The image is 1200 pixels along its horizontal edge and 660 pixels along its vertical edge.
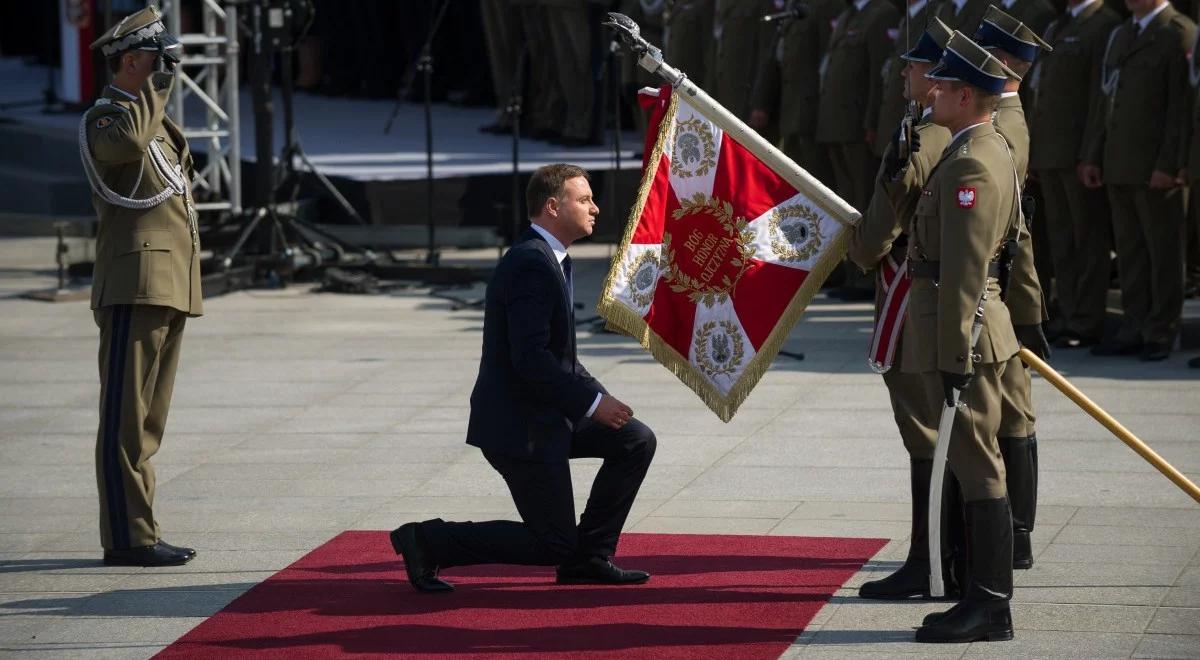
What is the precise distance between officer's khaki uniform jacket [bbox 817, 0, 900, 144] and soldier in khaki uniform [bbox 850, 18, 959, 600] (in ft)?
19.9

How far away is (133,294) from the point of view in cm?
700

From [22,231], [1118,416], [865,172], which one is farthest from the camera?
[22,231]

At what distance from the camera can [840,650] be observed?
5840 millimetres

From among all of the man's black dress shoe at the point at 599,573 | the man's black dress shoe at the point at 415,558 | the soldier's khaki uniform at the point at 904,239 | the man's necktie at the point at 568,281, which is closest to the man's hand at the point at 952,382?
the soldier's khaki uniform at the point at 904,239

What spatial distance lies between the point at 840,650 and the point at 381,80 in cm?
1820

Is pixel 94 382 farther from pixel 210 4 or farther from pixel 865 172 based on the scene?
pixel 865 172

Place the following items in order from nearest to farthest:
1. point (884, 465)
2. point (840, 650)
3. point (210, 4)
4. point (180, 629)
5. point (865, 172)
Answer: point (840, 650), point (180, 629), point (884, 465), point (865, 172), point (210, 4)

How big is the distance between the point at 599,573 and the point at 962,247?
173 cm

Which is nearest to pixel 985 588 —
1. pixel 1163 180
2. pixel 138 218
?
pixel 138 218

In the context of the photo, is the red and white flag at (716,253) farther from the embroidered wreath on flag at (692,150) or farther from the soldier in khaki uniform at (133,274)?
the soldier in khaki uniform at (133,274)

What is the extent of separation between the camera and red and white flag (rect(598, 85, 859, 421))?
6.89 m

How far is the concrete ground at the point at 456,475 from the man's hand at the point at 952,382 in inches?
29.3

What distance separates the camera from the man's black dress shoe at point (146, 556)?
7043 mm

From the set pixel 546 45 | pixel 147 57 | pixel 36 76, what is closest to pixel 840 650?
pixel 147 57
